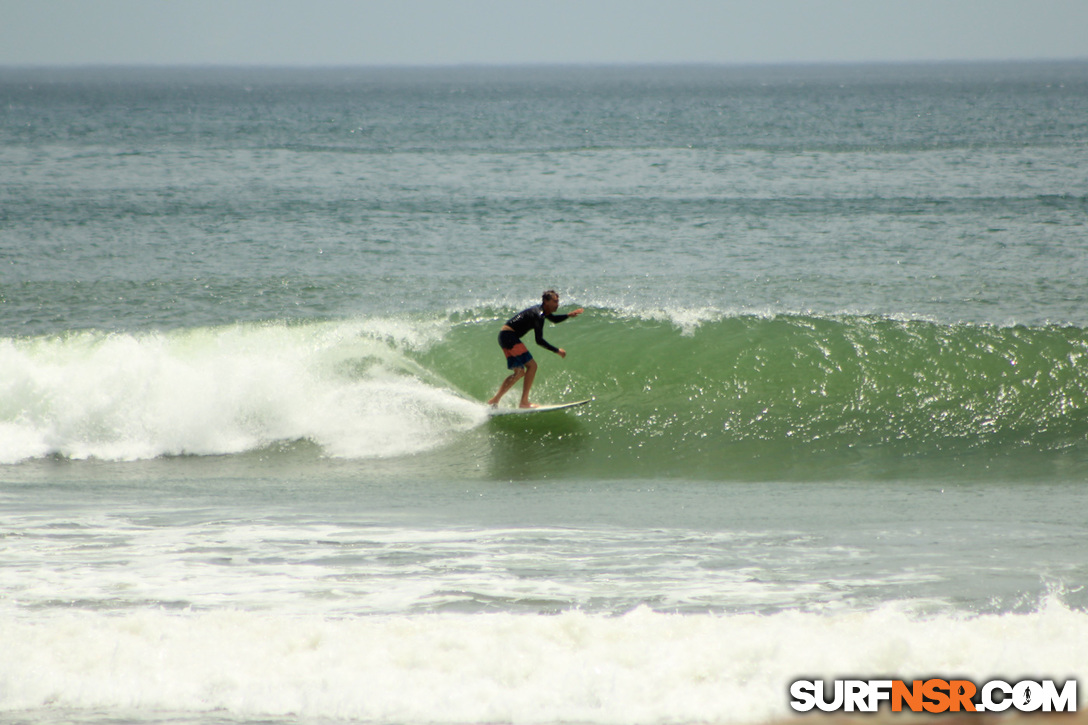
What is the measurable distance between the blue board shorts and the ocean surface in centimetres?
78

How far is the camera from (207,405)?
11.0 metres

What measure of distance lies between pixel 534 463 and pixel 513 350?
153 centimetres

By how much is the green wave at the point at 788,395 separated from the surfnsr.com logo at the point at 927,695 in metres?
5.34

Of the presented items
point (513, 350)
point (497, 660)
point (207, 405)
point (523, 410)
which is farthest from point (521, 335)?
point (497, 660)

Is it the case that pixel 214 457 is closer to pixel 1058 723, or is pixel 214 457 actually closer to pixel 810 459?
pixel 810 459

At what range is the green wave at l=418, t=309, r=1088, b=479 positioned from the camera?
1016 cm

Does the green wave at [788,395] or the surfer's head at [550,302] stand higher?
the surfer's head at [550,302]

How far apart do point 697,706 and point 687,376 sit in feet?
28.4

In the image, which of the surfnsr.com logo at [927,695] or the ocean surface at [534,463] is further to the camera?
the ocean surface at [534,463]

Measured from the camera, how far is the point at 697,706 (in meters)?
4.24

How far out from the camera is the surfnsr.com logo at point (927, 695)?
12.3ft

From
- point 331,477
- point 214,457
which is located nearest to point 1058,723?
point 331,477

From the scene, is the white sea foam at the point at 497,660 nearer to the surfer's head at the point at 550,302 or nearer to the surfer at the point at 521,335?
the surfer's head at the point at 550,302

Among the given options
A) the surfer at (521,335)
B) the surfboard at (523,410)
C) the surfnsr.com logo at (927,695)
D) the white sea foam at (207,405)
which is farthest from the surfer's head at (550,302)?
the surfnsr.com logo at (927,695)
